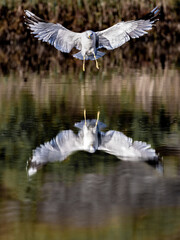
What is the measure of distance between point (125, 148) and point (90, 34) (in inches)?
141

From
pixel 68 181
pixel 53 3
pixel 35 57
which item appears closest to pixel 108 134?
Answer: pixel 68 181

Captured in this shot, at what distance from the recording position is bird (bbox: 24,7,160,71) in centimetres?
858

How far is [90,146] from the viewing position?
5496 mm

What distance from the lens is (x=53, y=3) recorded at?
56.1 feet

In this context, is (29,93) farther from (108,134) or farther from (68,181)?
(68,181)

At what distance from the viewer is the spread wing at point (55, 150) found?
Answer: 498 cm

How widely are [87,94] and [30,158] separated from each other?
369 cm

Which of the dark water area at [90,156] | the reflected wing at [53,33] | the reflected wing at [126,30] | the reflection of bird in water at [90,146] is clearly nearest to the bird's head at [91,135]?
the reflection of bird in water at [90,146]

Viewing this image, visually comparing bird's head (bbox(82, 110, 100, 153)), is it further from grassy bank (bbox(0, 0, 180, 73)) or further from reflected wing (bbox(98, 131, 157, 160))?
grassy bank (bbox(0, 0, 180, 73))

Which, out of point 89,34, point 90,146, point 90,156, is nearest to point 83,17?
point 89,34

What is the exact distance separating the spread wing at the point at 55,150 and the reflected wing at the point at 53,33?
9.26ft

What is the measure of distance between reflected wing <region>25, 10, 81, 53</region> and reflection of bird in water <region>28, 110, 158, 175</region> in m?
2.67

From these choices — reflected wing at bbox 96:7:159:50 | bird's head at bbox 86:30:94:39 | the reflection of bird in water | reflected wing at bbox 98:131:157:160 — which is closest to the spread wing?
the reflection of bird in water

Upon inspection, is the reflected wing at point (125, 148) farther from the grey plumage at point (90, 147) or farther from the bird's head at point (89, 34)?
→ the bird's head at point (89, 34)
